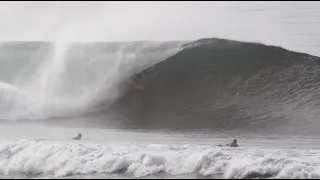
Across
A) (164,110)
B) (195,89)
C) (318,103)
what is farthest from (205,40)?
(318,103)

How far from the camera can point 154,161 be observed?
745cm

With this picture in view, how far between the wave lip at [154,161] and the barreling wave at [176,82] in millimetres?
3700

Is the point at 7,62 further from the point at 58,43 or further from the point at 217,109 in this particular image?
the point at 217,109

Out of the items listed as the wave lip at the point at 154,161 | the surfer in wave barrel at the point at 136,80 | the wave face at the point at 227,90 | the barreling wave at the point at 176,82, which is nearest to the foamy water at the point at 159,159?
the wave lip at the point at 154,161

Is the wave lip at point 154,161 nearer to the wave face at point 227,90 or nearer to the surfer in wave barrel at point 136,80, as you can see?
the wave face at point 227,90

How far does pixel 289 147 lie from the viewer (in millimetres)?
8789

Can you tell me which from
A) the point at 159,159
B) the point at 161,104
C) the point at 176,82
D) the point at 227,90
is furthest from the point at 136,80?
the point at 159,159

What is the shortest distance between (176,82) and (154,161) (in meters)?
7.91

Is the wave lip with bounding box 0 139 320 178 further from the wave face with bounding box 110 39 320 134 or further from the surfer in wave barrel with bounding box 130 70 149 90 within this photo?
the surfer in wave barrel with bounding box 130 70 149 90

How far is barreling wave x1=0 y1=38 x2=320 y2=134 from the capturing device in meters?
Answer: 12.6

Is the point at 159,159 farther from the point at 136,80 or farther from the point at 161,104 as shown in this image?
the point at 136,80

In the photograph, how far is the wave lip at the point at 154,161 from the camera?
699 centimetres

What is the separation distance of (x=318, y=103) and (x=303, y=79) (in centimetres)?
168

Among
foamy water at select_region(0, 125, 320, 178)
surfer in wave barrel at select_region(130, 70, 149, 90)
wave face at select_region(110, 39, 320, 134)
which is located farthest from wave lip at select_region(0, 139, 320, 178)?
surfer in wave barrel at select_region(130, 70, 149, 90)
